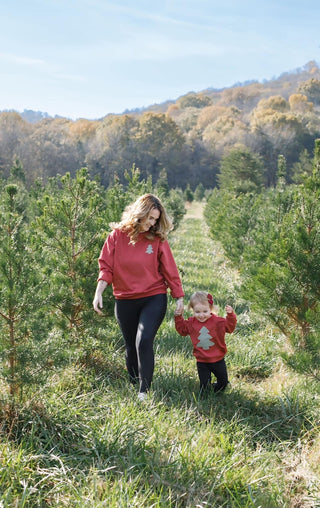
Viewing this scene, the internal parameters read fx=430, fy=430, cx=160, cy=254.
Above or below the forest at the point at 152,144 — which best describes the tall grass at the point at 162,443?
below

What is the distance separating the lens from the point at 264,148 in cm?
5884

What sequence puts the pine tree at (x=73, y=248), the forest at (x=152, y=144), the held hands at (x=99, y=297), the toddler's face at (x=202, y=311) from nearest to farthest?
the held hands at (x=99, y=297)
the toddler's face at (x=202, y=311)
the pine tree at (x=73, y=248)
the forest at (x=152, y=144)

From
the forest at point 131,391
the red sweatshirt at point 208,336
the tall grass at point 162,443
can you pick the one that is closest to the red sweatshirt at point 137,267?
the red sweatshirt at point 208,336

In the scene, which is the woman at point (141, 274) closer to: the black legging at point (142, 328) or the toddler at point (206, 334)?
the black legging at point (142, 328)

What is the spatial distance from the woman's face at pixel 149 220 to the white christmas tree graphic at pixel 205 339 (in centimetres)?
100

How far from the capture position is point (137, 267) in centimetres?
359

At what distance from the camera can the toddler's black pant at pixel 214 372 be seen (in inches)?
147

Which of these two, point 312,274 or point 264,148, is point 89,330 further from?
point 264,148

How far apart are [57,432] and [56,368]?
0.48 meters

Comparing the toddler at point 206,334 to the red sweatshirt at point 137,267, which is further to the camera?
the toddler at point 206,334

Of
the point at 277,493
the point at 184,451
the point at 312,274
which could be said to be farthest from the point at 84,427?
the point at 312,274

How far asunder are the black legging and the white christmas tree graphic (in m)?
0.39

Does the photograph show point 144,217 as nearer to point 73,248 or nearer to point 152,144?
point 73,248

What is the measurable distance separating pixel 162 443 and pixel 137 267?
54.4 inches
